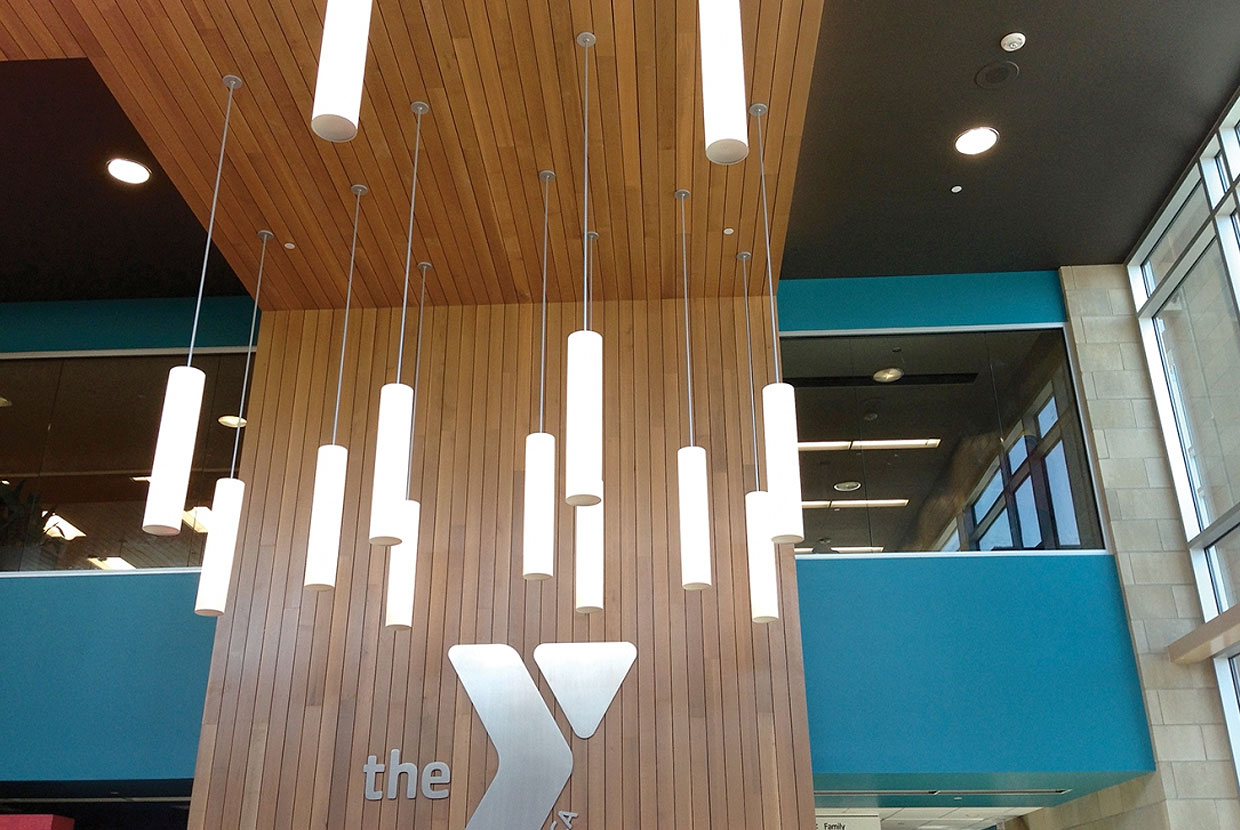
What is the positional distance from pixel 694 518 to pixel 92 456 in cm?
568

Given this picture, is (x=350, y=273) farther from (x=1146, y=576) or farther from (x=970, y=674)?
→ (x=1146, y=576)

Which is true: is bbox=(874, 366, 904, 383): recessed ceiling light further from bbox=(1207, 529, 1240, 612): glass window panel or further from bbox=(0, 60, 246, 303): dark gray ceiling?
bbox=(0, 60, 246, 303): dark gray ceiling

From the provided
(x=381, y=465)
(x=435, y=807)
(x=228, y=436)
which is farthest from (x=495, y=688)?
(x=228, y=436)

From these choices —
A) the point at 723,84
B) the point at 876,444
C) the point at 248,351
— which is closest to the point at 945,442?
the point at 876,444

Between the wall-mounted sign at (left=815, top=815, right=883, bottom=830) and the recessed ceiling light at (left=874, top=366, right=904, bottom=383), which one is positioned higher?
the recessed ceiling light at (left=874, top=366, right=904, bottom=383)

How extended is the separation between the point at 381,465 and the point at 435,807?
8.97 ft

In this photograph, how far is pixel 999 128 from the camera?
664 cm

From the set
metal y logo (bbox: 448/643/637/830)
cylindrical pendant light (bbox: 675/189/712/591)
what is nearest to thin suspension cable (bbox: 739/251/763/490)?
metal y logo (bbox: 448/643/637/830)

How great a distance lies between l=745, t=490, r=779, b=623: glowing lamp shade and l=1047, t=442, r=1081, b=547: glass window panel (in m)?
3.44

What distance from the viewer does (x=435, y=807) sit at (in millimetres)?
5895

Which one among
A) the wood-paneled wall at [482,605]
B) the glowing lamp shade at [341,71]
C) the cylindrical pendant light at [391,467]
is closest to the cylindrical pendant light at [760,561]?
Answer: the wood-paneled wall at [482,605]

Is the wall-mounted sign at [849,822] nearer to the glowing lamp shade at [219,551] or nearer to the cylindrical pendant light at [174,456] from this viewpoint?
the glowing lamp shade at [219,551]

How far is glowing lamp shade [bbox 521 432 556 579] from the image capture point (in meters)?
4.12

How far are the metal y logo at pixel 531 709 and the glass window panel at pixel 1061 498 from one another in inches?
135
